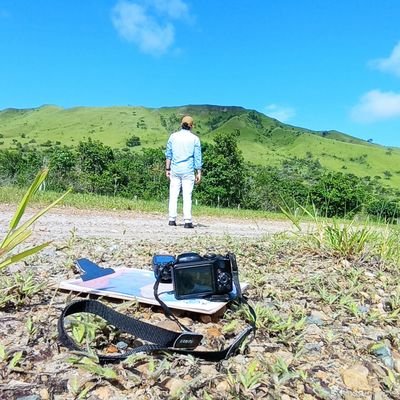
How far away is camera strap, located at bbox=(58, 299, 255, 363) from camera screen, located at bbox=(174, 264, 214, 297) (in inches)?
13.2

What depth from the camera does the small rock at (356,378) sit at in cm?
178

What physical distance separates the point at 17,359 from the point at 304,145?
5004 inches

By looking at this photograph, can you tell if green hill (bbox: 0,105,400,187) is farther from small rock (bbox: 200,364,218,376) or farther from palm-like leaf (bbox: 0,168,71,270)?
small rock (bbox: 200,364,218,376)

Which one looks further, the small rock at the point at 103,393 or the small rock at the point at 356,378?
the small rock at the point at 356,378

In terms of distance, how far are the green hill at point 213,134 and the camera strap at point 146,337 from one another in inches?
3177

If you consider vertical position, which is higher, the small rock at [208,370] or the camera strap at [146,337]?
the camera strap at [146,337]

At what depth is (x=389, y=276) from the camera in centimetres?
342

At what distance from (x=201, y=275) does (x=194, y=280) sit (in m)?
0.05

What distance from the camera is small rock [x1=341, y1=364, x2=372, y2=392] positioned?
1781 mm

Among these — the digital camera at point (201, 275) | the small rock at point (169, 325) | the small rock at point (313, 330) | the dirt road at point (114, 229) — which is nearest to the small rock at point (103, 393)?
the small rock at point (169, 325)

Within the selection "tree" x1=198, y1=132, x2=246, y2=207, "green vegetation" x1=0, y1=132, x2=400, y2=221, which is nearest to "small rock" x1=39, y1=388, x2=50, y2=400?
"green vegetation" x1=0, y1=132, x2=400, y2=221

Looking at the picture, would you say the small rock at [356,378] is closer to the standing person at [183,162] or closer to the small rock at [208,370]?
the small rock at [208,370]

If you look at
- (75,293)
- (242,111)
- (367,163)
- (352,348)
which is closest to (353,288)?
(352,348)

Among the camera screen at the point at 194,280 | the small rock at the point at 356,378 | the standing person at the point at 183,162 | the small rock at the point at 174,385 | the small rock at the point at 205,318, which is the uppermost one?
the standing person at the point at 183,162
